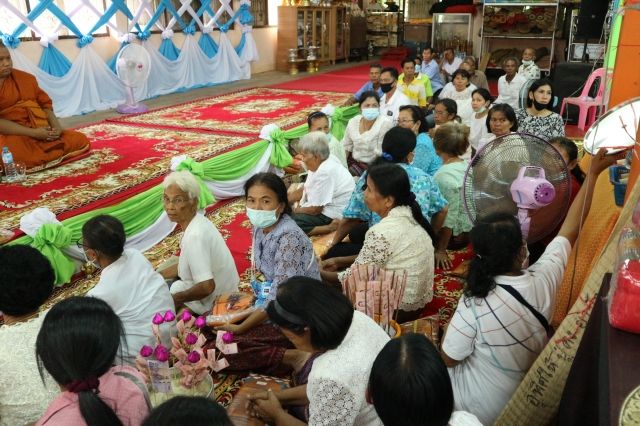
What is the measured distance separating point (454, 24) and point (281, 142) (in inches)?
288

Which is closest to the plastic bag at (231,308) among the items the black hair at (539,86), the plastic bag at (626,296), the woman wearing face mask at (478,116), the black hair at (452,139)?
the plastic bag at (626,296)

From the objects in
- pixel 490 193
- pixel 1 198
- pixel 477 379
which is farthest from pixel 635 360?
pixel 1 198

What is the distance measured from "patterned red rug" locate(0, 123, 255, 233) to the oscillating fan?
2.60 metres

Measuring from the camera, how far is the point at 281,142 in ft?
17.5

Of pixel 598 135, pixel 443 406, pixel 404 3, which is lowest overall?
pixel 443 406

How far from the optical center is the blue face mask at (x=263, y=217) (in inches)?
92.0

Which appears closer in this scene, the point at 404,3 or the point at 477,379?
the point at 477,379

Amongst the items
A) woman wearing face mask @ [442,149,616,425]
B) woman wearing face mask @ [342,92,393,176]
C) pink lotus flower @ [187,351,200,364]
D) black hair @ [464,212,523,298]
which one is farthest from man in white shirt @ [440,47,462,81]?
pink lotus flower @ [187,351,200,364]

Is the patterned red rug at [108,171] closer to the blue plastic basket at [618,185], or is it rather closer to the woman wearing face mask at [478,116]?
the woman wearing face mask at [478,116]

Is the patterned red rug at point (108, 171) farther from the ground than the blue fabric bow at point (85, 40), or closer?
closer

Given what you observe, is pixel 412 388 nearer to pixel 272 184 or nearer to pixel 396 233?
pixel 396 233

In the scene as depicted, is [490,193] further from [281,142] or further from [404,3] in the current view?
[404,3]

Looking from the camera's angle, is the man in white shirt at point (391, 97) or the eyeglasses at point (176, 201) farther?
the man in white shirt at point (391, 97)

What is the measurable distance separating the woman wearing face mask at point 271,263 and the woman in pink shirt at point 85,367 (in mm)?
889
